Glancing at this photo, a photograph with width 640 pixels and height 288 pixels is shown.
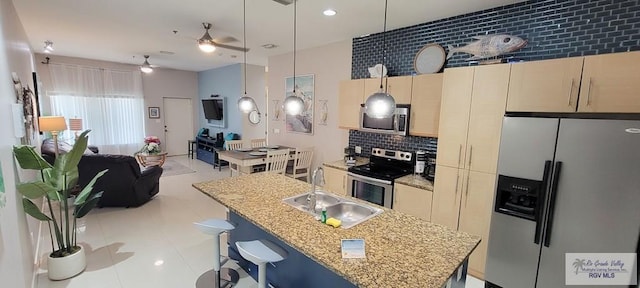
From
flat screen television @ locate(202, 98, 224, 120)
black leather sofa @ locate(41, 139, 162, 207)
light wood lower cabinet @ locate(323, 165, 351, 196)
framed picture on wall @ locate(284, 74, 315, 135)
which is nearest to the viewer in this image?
light wood lower cabinet @ locate(323, 165, 351, 196)

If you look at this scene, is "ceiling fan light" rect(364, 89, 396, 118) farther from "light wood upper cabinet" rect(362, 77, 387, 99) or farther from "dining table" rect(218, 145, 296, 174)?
"dining table" rect(218, 145, 296, 174)

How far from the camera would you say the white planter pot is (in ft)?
7.95

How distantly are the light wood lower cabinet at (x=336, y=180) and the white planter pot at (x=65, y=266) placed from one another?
268 centimetres

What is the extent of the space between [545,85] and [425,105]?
42.3 inches

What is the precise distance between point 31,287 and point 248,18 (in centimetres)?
323

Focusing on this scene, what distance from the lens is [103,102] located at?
6.90 m

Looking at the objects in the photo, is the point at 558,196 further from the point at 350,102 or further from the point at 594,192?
the point at 350,102

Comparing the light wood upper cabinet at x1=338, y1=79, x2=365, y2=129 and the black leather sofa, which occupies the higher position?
the light wood upper cabinet at x1=338, y1=79, x2=365, y2=129

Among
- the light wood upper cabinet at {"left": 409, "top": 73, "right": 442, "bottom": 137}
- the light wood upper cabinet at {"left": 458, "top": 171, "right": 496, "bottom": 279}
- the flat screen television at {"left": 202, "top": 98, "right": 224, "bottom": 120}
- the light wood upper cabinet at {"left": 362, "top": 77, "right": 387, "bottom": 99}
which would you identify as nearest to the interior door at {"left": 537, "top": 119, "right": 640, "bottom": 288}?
the light wood upper cabinet at {"left": 458, "top": 171, "right": 496, "bottom": 279}

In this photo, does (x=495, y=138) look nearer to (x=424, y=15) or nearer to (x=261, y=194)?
(x=424, y=15)

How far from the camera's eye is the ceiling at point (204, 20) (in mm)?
2836

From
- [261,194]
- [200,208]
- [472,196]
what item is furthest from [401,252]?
[200,208]

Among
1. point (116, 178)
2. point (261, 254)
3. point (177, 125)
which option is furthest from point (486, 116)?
point (177, 125)

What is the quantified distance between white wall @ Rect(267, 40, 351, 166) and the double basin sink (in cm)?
210
